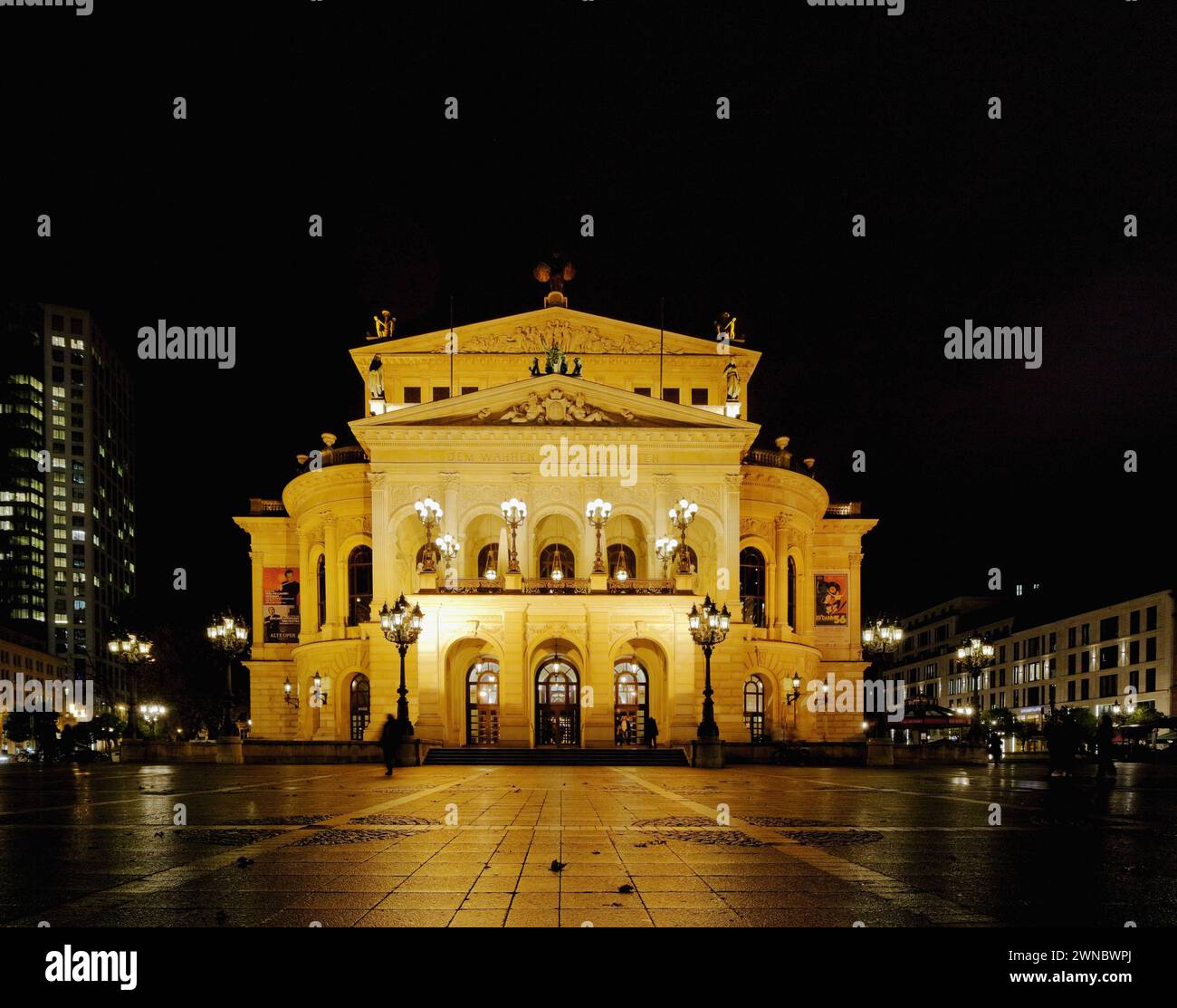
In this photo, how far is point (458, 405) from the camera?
55719mm

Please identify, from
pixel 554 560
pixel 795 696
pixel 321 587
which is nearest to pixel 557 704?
pixel 554 560

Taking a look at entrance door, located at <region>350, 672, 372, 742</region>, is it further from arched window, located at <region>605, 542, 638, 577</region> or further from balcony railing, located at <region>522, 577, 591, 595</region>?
arched window, located at <region>605, 542, 638, 577</region>

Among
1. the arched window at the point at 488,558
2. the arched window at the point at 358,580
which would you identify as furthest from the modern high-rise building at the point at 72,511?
the arched window at the point at 488,558

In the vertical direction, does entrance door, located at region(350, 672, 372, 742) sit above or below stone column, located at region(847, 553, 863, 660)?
below

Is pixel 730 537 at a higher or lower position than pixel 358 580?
higher

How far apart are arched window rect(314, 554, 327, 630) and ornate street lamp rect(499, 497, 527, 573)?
15648mm

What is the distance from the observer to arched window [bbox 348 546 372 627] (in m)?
62.0

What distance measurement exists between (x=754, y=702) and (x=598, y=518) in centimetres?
1791

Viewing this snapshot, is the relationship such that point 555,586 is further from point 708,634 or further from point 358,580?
point 358,580

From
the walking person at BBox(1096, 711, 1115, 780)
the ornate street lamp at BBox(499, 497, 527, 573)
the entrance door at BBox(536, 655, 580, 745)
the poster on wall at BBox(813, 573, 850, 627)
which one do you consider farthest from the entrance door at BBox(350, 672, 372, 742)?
the walking person at BBox(1096, 711, 1115, 780)

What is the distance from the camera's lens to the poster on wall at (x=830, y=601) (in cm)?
6769

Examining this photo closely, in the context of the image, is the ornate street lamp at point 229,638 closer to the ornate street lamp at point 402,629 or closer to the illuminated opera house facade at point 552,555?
the ornate street lamp at point 402,629

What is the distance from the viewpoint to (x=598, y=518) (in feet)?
165

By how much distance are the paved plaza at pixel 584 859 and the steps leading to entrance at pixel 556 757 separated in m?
21.0
